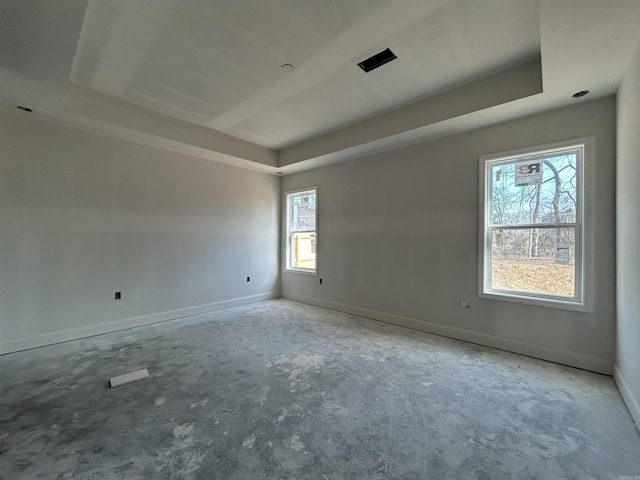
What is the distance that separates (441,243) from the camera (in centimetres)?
368

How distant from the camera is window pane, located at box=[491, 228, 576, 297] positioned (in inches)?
112

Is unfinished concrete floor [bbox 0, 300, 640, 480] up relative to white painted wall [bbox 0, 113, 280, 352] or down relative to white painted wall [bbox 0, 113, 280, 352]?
down

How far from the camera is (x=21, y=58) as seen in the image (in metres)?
2.12

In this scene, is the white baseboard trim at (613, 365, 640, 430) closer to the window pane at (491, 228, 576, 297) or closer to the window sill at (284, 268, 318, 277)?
the window pane at (491, 228, 576, 297)

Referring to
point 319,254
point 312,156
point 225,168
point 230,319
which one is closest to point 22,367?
point 230,319

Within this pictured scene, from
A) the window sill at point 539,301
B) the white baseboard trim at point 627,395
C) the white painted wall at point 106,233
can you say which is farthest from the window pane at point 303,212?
the white baseboard trim at point 627,395

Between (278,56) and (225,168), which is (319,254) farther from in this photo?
(278,56)

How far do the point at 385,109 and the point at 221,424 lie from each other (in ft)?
12.3

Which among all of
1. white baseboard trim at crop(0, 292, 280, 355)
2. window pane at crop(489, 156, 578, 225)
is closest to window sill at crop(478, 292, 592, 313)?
window pane at crop(489, 156, 578, 225)

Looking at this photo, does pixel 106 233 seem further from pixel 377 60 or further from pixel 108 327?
pixel 377 60

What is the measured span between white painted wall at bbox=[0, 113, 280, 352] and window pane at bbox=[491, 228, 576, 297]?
13.5ft

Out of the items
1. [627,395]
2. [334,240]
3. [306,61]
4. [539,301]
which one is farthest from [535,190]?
[334,240]

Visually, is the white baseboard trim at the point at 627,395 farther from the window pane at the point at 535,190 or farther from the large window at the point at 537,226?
the window pane at the point at 535,190

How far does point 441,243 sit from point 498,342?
132cm
